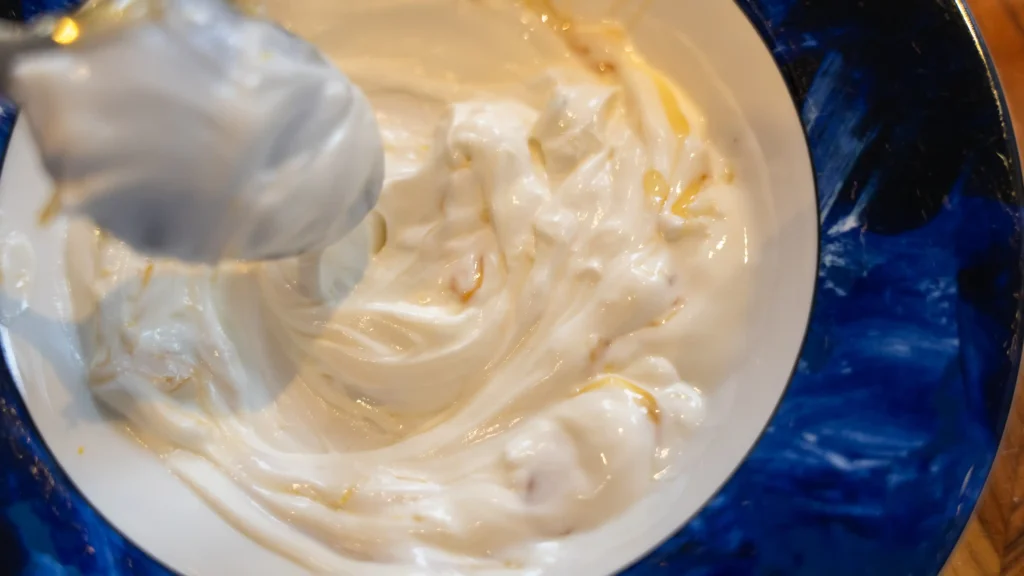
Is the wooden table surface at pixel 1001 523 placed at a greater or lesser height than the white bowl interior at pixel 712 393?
lesser

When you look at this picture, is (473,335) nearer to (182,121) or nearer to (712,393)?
(712,393)

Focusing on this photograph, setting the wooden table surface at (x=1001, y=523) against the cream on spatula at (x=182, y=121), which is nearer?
the cream on spatula at (x=182, y=121)

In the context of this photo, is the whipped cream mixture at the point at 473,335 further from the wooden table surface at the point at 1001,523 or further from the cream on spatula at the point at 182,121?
the wooden table surface at the point at 1001,523

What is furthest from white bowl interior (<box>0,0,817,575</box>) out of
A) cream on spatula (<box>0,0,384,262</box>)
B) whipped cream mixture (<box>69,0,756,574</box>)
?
cream on spatula (<box>0,0,384,262</box>)

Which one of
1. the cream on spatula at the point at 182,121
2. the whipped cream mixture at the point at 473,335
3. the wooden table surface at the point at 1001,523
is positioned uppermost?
the cream on spatula at the point at 182,121

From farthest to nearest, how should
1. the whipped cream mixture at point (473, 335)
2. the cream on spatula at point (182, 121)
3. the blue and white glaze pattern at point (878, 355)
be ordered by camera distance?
the whipped cream mixture at point (473, 335)
the blue and white glaze pattern at point (878, 355)
the cream on spatula at point (182, 121)

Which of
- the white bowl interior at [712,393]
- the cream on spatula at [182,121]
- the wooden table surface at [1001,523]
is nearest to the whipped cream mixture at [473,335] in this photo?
the white bowl interior at [712,393]

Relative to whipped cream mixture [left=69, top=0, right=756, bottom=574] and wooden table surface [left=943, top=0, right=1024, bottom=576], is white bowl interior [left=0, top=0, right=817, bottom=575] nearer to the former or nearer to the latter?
whipped cream mixture [left=69, top=0, right=756, bottom=574]
